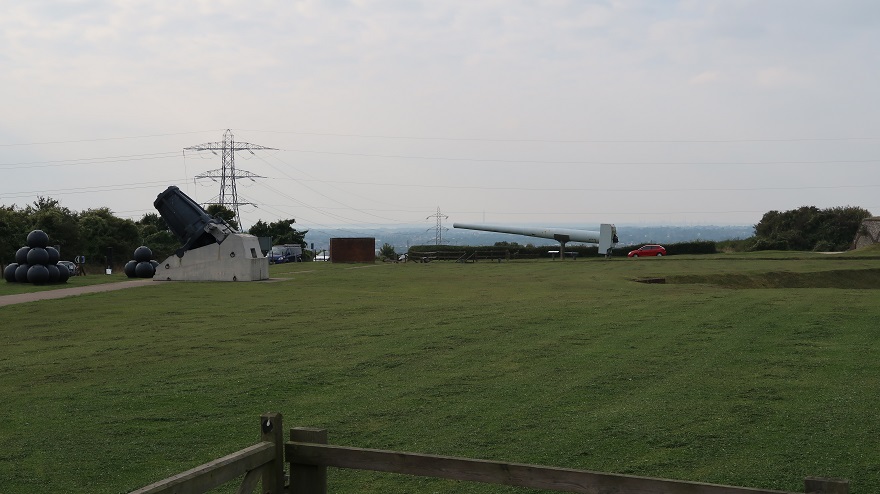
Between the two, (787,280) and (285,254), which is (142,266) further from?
(787,280)

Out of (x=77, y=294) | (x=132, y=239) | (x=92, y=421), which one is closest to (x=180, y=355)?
(x=92, y=421)

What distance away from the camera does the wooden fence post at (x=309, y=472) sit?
5102mm

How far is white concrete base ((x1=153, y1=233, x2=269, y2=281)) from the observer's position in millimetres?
35062

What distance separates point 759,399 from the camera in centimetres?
995

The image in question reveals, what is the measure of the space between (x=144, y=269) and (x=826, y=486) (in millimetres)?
37318

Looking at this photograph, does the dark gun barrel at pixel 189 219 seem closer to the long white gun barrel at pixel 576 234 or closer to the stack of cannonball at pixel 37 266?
the stack of cannonball at pixel 37 266

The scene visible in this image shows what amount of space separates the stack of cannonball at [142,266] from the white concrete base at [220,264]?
2913 mm

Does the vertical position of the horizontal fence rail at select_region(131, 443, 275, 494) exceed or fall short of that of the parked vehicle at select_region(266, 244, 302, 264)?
it falls short

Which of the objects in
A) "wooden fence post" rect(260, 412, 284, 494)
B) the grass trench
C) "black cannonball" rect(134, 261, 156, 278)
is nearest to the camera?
"wooden fence post" rect(260, 412, 284, 494)

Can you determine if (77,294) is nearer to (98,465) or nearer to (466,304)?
(466,304)

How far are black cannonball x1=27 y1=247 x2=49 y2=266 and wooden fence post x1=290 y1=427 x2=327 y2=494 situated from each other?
30.3 meters

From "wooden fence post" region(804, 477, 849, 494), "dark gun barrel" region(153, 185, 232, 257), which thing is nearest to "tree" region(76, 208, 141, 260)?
"dark gun barrel" region(153, 185, 232, 257)

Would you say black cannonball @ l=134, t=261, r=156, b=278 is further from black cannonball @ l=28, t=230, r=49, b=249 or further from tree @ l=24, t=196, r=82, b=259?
tree @ l=24, t=196, r=82, b=259

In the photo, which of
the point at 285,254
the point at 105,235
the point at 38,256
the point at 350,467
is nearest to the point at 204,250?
the point at 38,256
